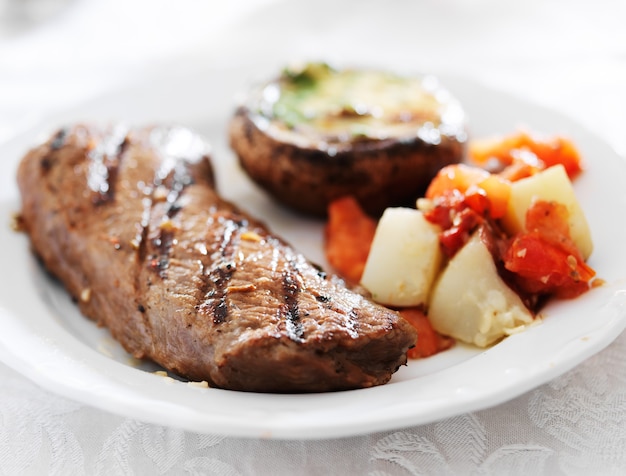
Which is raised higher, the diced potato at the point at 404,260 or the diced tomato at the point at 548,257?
the diced tomato at the point at 548,257

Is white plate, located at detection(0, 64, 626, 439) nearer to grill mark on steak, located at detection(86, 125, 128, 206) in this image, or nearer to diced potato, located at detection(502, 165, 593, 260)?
diced potato, located at detection(502, 165, 593, 260)

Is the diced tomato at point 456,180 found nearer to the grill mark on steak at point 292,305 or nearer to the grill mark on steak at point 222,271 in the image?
the grill mark on steak at point 292,305

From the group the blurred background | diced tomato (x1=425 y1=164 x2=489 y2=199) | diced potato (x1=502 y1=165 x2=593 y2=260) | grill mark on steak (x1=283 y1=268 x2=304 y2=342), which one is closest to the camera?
grill mark on steak (x1=283 y1=268 x2=304 y2=342)

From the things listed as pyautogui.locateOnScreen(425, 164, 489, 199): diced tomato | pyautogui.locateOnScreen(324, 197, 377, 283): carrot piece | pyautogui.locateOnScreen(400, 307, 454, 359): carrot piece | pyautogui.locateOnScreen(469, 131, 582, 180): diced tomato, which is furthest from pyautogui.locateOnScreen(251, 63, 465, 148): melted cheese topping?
pyautogui.locateOnScreen(400, 307, 454, 359): carrot piece

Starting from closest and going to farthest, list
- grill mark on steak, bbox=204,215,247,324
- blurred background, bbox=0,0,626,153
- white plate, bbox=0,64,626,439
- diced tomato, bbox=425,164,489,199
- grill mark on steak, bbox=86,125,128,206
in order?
white plate, bbox=0,64,626,439, grill mark on steak, bbox=204,215,247,324, diced tomato, bbox=425,164,489,199, grill mark on steak, bbox=86,125,128,206, blurred background, bbox=0,0,626,153

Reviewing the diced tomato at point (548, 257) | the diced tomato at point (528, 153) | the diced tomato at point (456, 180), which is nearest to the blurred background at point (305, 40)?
the diced tomato at point (528, 153)

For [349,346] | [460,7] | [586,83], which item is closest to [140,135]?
Result: [349,346]
